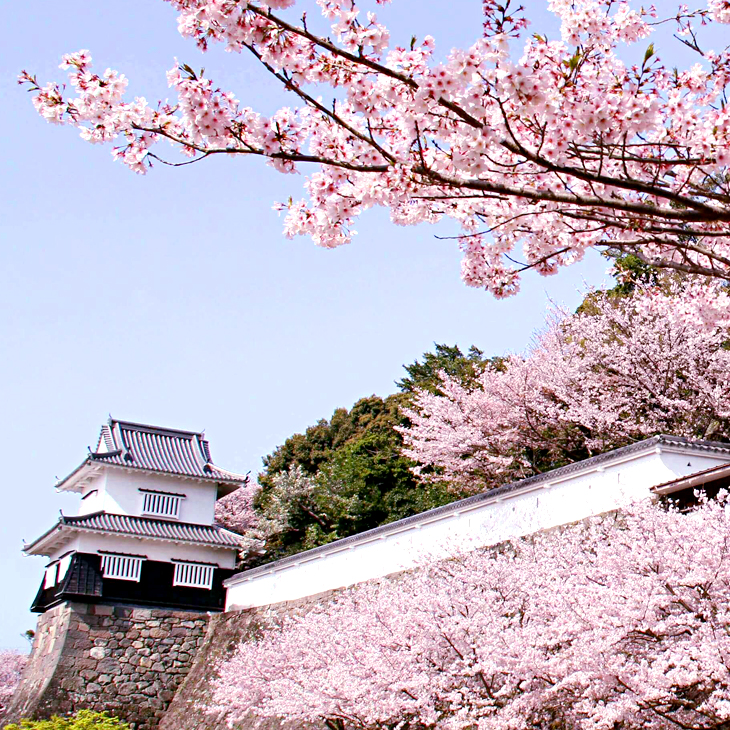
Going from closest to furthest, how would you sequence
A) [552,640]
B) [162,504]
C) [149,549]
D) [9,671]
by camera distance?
[552,640] → [149,549] → [162,504] → [9,671]

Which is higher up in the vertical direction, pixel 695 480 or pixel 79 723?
pixel 695 480

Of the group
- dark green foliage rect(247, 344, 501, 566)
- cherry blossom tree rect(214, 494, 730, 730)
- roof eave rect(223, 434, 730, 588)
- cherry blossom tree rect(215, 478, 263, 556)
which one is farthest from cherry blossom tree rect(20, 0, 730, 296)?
cherry blossom tree rect(215, 478, 263, 556)

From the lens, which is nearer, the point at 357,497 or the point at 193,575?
the point at 193,575

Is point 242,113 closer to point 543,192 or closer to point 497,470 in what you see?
point 543,192

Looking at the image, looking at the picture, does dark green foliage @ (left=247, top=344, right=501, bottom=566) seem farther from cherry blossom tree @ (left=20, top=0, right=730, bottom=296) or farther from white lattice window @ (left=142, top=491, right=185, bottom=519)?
cherry blossom tree @ (left=20, top=0, right=730, bottom=296)

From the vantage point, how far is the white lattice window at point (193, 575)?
18.8 m

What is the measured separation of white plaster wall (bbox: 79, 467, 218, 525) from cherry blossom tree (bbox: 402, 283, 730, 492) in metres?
5.35

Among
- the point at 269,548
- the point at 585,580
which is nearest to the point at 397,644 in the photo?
the point at 585,580

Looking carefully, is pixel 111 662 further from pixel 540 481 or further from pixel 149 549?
pixel 540 481

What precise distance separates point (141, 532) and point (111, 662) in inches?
108

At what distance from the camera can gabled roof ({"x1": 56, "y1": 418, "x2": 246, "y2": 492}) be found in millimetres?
19297

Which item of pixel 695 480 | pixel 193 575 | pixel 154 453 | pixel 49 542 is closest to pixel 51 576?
pixel 49 542

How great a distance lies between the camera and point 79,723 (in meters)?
15.3

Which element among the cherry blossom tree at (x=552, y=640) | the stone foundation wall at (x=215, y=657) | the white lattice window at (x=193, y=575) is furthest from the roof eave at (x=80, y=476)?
the cherry blossom tree at (x=552, y=640)
